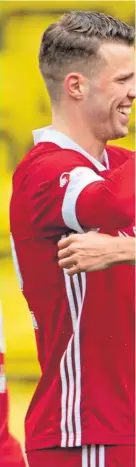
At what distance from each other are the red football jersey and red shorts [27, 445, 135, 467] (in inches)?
0.6

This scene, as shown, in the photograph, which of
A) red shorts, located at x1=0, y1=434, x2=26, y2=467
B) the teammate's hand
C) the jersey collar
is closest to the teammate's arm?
the teammate's hand

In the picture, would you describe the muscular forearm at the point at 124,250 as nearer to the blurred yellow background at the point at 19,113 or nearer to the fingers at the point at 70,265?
the fingers at the point at 70,265

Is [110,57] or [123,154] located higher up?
[110,57]

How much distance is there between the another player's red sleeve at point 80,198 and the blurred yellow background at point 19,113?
137 centimetres

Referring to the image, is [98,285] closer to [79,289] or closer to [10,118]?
[79,289]

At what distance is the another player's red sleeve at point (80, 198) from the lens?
90.4 inches

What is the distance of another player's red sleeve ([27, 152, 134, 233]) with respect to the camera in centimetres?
230

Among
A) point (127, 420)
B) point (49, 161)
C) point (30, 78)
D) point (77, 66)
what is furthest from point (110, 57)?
point (30, 78)

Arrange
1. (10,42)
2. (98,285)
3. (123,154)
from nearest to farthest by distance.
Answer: (98,285) → (123,154) → (10,42)

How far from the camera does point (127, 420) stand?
2422 mm

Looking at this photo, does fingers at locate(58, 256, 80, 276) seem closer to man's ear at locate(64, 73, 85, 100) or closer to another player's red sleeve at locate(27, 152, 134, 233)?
another player's red sleeve at locate(27, 152, 134, 233)

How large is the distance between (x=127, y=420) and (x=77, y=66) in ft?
2.08

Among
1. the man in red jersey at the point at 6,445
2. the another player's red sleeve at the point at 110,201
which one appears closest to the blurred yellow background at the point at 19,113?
the man in red jersey at the point at 6,445

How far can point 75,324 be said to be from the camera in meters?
2.43
